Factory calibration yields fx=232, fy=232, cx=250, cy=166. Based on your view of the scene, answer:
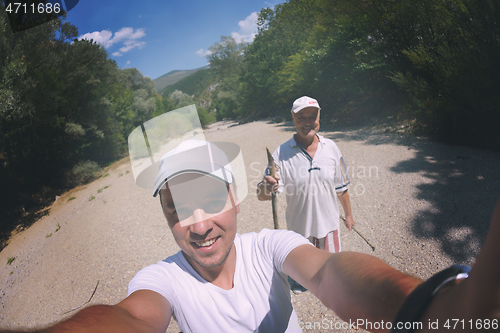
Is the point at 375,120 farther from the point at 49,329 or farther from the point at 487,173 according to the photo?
the point at 49,329

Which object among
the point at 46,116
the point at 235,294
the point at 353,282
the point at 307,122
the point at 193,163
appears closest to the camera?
the point at 353,282

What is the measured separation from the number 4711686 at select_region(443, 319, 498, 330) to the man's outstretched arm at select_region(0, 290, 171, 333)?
1.10 metres

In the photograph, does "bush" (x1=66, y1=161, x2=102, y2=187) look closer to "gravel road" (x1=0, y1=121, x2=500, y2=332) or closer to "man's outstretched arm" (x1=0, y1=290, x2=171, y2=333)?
"gravel road" (x1=0, y1=121, x2=500, y2=332)

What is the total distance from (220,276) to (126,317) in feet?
1.63

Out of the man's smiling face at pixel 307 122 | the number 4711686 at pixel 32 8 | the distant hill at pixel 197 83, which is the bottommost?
the man's smiling face at pixel 307 122

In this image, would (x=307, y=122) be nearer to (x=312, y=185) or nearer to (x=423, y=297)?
(x=312, y=185)

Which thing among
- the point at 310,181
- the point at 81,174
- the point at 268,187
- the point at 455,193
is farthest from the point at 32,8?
the point at 455,193

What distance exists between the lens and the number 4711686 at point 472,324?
0.34 metres

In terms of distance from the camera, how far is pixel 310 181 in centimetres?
263

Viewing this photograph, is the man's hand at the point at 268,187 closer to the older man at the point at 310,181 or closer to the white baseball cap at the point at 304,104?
the older man at the point at 310,181

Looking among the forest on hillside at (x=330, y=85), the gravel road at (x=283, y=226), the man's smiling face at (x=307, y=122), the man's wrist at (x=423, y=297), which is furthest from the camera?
the forest on hillside at (x=330, y=85)

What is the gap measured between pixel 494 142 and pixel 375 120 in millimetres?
8628

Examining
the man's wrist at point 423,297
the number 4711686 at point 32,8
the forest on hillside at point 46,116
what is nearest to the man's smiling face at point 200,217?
the man's wrist at point 423,297

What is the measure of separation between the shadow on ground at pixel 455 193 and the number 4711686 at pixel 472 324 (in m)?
4.98
